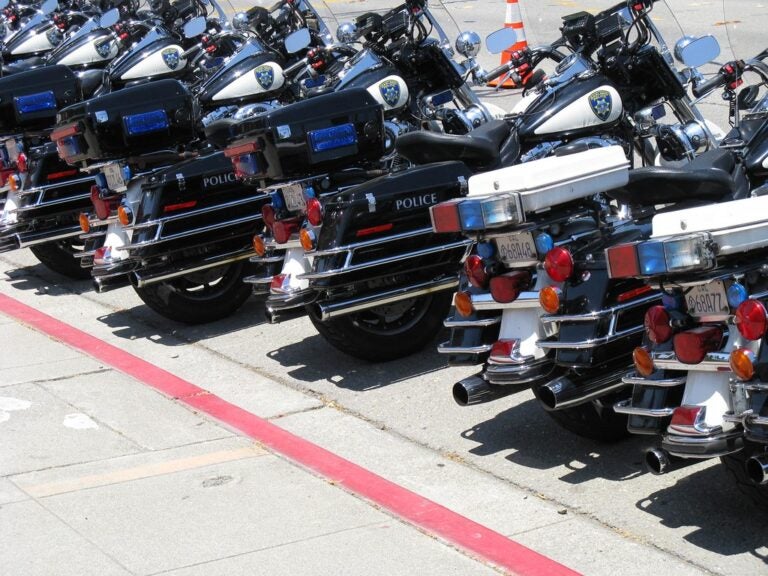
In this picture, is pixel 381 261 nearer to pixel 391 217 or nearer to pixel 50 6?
pixel 391 217

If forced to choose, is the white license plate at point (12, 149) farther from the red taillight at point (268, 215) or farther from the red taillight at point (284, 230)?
the red taillight at point (284, 230)

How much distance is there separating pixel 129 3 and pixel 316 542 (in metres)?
8.85

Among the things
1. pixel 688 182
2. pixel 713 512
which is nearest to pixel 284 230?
pixel 688 182

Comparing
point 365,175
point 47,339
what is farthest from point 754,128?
point 47,339

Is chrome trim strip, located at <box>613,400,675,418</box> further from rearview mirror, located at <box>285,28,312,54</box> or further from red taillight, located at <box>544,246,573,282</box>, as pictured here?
rearview mirror, located at <box>285,28,312,54</box>

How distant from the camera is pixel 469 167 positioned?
24.4ft

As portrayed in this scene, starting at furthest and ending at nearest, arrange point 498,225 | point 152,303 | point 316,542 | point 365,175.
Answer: point 152,303 < point 365,175 < point 498,225 < point 316,542

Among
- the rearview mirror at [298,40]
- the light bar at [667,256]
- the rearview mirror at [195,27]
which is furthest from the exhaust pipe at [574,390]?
the rearview mirror at [195,27]

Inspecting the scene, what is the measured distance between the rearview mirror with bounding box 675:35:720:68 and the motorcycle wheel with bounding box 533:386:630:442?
7.61 feet

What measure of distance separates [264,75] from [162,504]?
4.65 meters

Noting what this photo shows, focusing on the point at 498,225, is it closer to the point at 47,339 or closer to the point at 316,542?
the point at 316,542

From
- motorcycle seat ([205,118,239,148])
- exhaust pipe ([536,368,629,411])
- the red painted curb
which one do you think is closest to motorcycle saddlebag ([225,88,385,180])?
motorcycle seat ([205,118,239,148])

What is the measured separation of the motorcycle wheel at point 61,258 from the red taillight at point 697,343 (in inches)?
251

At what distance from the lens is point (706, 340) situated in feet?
15.9
